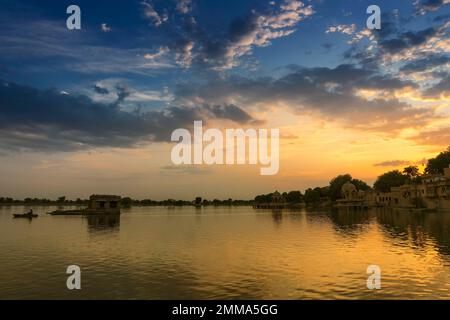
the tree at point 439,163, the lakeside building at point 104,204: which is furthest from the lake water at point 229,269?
the tree at point 439,163

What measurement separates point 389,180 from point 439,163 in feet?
121

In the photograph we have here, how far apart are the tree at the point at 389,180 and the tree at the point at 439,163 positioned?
2401 centimetres

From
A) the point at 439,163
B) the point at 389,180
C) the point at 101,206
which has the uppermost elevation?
the point at 439,163

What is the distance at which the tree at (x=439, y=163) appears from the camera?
13475cm

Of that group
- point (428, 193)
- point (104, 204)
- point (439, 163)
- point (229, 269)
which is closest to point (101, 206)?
point (104, 204)

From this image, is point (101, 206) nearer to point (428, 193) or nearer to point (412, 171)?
point (428, 193)

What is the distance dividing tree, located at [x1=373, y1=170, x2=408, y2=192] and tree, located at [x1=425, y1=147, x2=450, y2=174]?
2401 centimetres

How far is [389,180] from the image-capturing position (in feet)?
570

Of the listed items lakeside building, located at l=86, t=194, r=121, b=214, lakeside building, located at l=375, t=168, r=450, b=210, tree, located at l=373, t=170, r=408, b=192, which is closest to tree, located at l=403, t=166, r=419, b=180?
tree, located at l=373, t=170, r=408, b=192

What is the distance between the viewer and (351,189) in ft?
538

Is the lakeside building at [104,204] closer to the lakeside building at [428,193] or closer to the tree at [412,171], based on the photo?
the lakeside building at [428,193]
